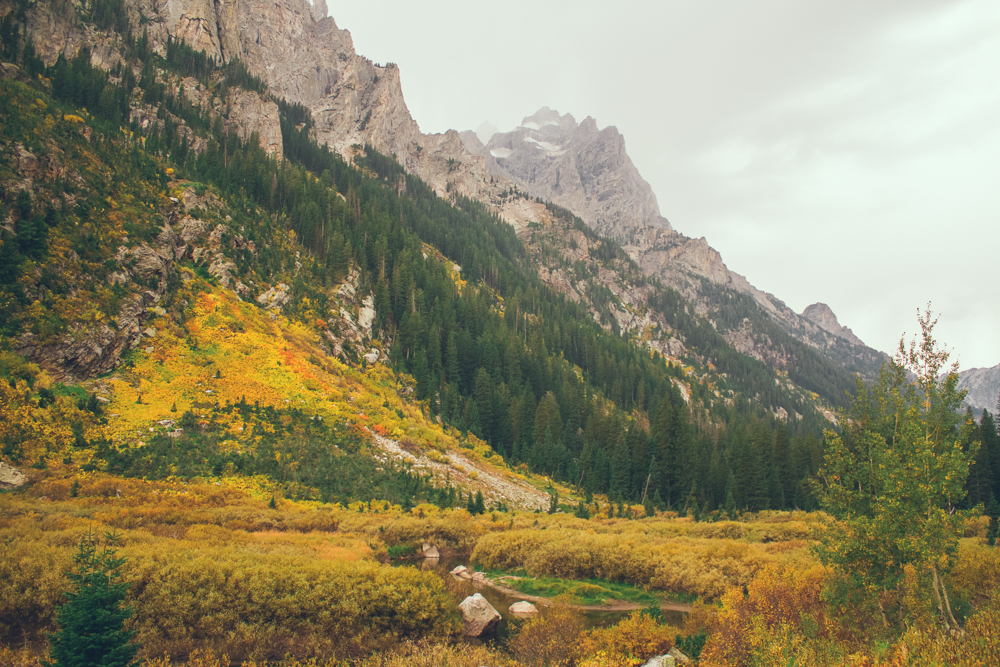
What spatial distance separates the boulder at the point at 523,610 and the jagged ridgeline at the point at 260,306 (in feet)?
69.5

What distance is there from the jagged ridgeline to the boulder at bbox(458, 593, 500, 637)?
22.7 metres

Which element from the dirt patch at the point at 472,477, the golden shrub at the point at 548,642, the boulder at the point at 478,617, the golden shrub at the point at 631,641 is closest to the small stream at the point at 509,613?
the boulder at the point at 478,617

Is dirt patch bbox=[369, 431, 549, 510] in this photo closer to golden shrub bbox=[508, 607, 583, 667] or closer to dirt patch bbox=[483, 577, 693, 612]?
dirt patch bbox=[483, 577, 693, 612]

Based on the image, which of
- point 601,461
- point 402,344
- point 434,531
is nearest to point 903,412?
point 434,531

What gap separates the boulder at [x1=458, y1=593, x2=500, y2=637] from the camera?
61.4 ft

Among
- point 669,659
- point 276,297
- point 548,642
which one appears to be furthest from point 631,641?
point 276,297

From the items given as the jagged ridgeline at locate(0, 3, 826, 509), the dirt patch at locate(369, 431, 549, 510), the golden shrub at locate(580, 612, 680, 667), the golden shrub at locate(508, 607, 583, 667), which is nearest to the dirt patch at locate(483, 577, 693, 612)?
the golden shrub at locate(508, 607, 583, 667)

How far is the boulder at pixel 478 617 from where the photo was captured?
61.4 feet

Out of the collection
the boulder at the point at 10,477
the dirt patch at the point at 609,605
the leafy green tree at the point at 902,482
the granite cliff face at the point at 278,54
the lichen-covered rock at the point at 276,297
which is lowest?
the dirt patch at the point at 609,605

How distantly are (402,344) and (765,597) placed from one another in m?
68.3

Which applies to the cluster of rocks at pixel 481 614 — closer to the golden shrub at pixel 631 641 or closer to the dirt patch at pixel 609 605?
the dirt patch at pixel 609 605

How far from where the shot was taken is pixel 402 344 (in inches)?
3159

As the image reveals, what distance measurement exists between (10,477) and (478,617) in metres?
29.4

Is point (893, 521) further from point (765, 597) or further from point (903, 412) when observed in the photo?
point (765, 597)
